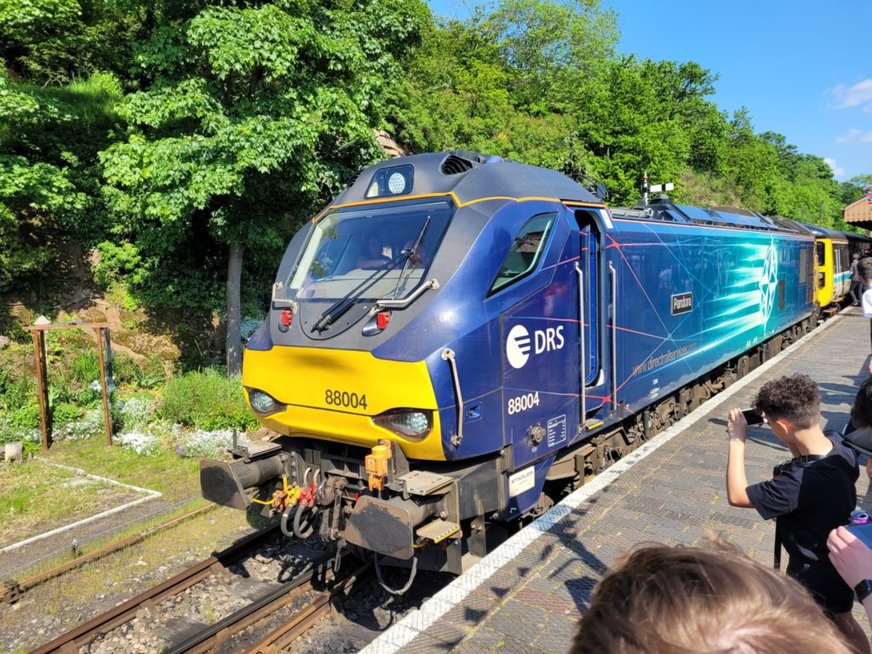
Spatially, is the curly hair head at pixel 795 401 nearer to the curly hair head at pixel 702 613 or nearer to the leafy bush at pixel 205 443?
the curly hair head at pixel 702 613

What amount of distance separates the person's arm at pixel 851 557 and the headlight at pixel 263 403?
384 centimetres

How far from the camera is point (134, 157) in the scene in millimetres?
9648

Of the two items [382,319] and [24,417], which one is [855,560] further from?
[24,417]

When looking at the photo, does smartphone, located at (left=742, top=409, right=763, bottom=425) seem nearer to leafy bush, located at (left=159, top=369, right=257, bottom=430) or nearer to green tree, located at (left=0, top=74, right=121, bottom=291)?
leafy bush, located at (left=159, top=369, right=257, bottom=430)

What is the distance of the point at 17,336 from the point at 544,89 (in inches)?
1151

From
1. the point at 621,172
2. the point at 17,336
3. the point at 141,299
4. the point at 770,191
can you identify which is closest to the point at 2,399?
the point at 17,336

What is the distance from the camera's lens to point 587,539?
15.9 ft

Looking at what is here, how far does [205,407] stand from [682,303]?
777cm

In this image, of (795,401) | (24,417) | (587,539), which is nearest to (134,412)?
(24,417)

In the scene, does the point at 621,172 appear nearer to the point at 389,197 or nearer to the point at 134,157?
the point at 134,157

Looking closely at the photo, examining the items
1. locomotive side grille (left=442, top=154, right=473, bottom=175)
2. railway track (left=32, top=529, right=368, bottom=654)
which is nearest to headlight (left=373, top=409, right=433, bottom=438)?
railway track (left=32, top=529, right=368, bottom=654)

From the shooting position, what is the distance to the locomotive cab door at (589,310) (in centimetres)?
552

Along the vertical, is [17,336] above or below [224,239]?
below

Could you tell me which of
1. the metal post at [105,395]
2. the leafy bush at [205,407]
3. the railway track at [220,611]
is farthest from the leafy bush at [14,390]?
the railway track at [220,611]
